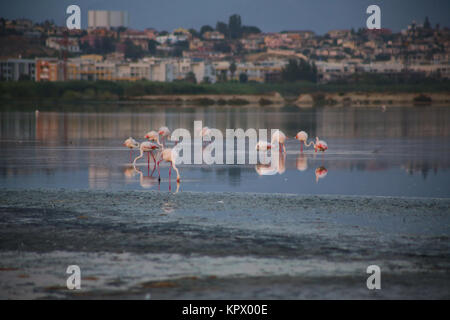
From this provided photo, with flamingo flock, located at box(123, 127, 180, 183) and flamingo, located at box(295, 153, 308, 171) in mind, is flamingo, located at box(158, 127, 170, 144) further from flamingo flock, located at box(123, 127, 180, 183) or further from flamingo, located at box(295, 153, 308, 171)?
flamingo, located at box(295, 153, 308, 171)

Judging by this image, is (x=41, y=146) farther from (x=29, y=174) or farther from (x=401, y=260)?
(x=401, y=260)

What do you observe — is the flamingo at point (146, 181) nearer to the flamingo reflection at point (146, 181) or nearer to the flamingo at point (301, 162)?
the flamingo reflection at point (146, 181)

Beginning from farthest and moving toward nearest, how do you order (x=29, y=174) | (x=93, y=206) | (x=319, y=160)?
→ (x=319, y=160) < (x=29, y=174) < (x=93, y=206)

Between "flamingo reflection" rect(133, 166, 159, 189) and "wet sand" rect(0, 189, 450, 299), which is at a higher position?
"flamingo reflection" rect(133, 166, 159, 189)

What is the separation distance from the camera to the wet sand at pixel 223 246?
7.82 m

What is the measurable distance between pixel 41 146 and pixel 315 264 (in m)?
18.5

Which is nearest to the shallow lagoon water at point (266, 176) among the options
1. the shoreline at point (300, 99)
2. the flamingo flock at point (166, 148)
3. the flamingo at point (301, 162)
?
the flamingo at point (301, 162)

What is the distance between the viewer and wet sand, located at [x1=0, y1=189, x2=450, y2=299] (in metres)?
7.82

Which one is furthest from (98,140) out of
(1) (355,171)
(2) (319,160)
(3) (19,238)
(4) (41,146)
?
(3) (19,238)

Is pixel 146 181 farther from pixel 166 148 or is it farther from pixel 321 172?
pixel 166 148

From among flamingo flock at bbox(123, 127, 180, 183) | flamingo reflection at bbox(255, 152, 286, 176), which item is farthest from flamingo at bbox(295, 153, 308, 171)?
flamingo flock at bbox(123, 127, 180, 183)

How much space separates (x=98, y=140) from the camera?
1130 inches

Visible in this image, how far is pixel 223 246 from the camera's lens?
961 cm

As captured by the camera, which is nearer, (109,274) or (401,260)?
(109,274)
